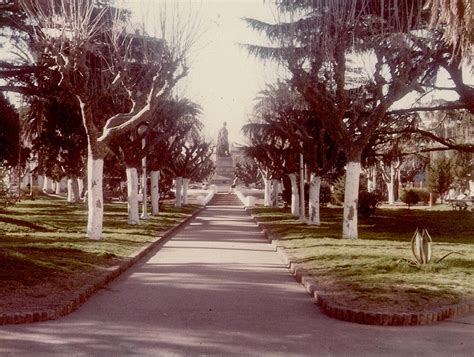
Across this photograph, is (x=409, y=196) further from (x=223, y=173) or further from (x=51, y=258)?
(x=51, y=258)

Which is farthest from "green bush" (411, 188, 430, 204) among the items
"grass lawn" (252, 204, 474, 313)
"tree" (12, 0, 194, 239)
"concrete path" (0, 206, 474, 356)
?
"concrete path" (0, 206, 474, 356)

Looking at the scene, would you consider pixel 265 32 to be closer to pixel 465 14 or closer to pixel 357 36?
pixel 357 36

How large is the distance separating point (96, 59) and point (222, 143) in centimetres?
6816

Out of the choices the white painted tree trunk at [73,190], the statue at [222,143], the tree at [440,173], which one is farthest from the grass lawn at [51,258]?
the statue at [222,143]

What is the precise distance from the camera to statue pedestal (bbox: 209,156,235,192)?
284 feet

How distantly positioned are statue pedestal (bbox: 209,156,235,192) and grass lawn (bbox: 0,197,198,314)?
6113 centimetres

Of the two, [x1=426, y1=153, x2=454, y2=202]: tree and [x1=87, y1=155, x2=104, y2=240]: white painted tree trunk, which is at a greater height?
[x1=426, y1=153, x2=454, y2=202]: tree

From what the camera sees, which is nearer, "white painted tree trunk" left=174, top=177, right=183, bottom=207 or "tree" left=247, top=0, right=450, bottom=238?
"tree" left=247, top=0, right=450, bottom=238

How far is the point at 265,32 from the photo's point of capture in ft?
72.9

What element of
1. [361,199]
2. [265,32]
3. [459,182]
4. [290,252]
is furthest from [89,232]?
[459,182]

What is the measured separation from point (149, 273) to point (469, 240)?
1283cm

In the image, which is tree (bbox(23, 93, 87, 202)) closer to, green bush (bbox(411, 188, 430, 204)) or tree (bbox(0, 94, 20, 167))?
tree (bbox(0, 94, 20, 167))

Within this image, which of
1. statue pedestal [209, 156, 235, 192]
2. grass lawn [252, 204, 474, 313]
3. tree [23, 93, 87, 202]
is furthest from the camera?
statue pedestal [209, 156, 235, 192]

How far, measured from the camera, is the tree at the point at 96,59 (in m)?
18.7
